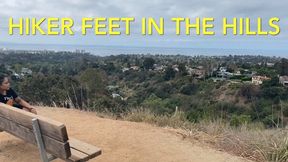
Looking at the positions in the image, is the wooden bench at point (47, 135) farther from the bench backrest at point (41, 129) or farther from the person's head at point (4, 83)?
the person's head at point (4, 83)

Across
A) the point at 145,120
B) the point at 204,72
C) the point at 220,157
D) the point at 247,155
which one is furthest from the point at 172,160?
the point at 204,72

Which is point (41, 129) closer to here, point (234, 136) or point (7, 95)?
point (7, 95)

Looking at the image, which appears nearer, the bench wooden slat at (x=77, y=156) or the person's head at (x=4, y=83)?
the bench wooden slat at (x=77, y=156)

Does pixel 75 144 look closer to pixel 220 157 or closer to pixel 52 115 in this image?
pixel 220 157

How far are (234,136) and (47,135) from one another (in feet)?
9.90

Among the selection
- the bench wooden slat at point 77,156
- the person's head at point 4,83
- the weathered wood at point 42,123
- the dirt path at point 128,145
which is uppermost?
the person's head at point 4,83

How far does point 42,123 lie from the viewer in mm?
2896

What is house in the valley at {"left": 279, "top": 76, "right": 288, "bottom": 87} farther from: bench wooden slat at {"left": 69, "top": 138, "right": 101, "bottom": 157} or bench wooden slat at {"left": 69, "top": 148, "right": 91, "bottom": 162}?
bench wooden slat at {"left": 69, "top": 148, "right": 91, "bottom": 162}

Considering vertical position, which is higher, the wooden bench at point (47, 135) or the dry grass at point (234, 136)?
the wooden bench at point (47, 135)

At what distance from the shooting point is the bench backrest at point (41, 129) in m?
2.76

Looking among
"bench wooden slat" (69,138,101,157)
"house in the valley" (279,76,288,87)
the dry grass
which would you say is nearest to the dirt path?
the dry grass

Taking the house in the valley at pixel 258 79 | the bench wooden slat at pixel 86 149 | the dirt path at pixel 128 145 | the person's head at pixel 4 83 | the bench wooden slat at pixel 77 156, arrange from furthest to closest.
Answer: the house in the valley at pixel 258 79 < the person's head at pixel 4 83 < the dirt path at pixel 128 145 < the bench wooden slat at pixel 86 149 < the bench wooden slat at pixel 77 156

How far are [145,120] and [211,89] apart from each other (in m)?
23.6

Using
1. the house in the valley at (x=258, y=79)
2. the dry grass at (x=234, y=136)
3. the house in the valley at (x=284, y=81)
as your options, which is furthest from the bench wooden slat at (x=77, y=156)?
the house in the valley at (x=284, y=81)
